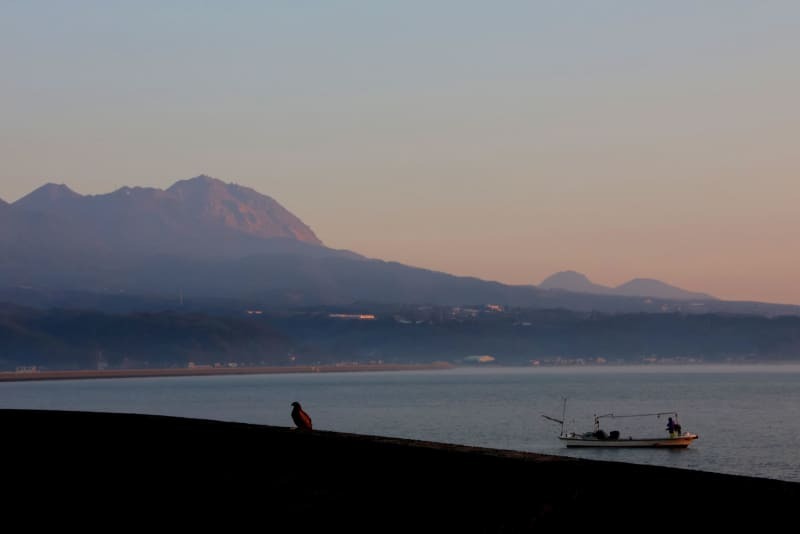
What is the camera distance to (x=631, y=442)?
382 ft

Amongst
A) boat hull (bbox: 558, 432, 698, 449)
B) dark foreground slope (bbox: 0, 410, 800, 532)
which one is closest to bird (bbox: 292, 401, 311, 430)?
dark foreground slope (bbox: 0, 410, 800, 532)

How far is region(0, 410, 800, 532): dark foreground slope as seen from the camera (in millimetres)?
16969

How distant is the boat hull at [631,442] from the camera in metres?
114

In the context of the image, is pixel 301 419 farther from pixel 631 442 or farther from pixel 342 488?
pixel 631 442

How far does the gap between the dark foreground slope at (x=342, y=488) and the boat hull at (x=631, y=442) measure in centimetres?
9464

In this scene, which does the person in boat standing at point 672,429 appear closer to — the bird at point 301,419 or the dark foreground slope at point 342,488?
the bird at point 301,419

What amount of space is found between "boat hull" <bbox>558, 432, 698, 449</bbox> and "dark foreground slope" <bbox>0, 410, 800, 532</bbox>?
94644 millimetres

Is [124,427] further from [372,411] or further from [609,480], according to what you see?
[372,411]

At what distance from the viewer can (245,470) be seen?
20156mm

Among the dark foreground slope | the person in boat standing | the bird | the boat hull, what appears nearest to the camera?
the dark foreground slope

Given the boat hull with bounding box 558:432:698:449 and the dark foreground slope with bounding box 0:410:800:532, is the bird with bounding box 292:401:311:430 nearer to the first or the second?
the dark foreground slope with bounding box 0:410:800:532

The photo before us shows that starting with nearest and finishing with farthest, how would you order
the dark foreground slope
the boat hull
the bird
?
1. the dark foreground slope
2. the bird
3. the boat hull

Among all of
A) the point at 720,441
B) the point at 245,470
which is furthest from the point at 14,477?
the point at 720,441

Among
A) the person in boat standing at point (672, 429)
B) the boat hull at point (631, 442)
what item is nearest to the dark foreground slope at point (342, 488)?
the person in boat standing at point (672, 429)
